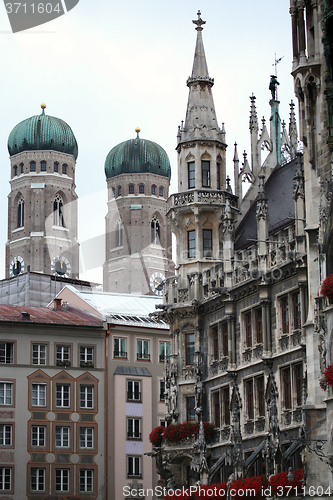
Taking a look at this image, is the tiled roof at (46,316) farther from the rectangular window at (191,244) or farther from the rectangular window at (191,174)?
the rectangular window at (191,174)

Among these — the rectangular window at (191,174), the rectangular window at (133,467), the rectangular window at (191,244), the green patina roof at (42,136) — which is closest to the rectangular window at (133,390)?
the rectangular window at (133,467)

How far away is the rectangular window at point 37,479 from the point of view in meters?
71.0

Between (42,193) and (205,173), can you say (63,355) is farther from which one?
(42,193)

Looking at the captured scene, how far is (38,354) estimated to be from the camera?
73.1 metres

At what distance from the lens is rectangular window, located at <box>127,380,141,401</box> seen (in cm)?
7575

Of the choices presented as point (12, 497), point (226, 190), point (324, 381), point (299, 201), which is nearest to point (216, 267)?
point (226, 190)

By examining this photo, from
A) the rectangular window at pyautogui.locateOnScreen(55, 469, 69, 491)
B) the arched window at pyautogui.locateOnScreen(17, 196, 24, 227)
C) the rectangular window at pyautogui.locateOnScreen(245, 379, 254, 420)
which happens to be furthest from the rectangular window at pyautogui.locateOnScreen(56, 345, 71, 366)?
the arched window at pyautogui.locateOnScreen(17, 196, 24, 227)

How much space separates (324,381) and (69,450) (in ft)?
115

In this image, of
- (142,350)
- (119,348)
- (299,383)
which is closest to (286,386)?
(299,383)

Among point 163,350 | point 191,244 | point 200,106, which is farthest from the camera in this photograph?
point 163,350

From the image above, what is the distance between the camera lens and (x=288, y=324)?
50500 millimetres

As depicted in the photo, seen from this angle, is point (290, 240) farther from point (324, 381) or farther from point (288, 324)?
point (324, 381)

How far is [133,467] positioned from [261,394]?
80.5 feet

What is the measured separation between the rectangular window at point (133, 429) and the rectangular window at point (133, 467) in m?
1.51
